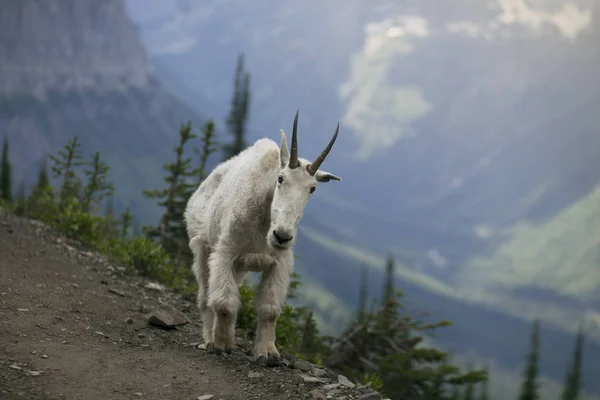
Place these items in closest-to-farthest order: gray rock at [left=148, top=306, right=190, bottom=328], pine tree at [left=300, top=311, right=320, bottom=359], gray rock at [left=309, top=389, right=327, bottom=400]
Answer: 1. gray rock at [left=309, top=389, right=327, bottom=400]
2. gray rock at [left=148, top=306, right=190, bottom=328]
3. pine tree at [left=300, top=311, right=320, bottom=359]

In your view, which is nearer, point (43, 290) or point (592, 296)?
point (43, 290)

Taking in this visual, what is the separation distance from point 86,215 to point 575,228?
194216mm

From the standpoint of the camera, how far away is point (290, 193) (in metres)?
6.77

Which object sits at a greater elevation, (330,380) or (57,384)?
(330,380)

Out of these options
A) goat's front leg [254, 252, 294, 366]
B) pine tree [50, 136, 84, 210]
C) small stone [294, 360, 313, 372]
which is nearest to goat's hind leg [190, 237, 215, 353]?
goat's front leg [254, 252, 294, 366]

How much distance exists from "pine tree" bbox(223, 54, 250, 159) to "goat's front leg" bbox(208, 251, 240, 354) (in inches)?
1225

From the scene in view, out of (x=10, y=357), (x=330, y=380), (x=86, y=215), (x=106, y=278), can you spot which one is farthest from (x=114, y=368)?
(x=86, y=215)


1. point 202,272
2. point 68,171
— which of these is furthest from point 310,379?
point 68,171

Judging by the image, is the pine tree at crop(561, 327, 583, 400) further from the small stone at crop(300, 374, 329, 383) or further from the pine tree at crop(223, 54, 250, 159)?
the small stone at crop(300, 374, 329, 383)

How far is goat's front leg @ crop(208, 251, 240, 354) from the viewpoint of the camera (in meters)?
7.46

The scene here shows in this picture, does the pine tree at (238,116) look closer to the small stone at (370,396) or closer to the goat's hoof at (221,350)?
the goat's hoof at (221,350)

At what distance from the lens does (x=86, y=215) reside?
1294 centimetres

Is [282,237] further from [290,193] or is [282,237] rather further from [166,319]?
[166,319]

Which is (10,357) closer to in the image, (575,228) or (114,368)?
(114,368)
